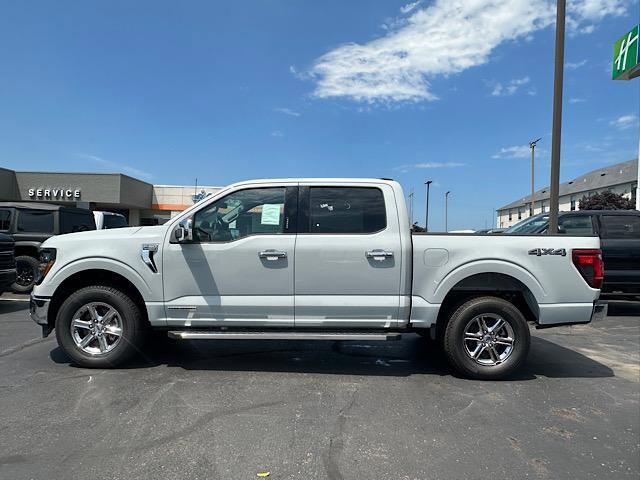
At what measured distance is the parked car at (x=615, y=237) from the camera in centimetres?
853

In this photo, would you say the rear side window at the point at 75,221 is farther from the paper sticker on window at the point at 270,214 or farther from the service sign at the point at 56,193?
the service sign at the point at 56,193

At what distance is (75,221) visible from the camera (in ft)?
36.8

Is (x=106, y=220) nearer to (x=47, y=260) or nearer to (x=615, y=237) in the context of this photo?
(x=47, y=260)

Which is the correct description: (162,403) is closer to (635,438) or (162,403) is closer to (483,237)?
(483,237)

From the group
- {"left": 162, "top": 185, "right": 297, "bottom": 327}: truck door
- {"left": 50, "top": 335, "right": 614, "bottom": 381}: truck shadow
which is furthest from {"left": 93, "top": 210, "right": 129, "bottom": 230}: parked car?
{"left": 162, "top": 185, "right": 297, "bottom": 327}: truck door

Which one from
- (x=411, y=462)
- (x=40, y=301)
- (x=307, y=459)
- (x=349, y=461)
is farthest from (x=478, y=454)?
(x=40, y=301)

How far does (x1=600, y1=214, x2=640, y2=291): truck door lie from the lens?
27.9 feet

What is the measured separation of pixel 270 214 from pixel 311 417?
2108mm

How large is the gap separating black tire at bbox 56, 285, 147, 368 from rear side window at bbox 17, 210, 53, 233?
6.94m

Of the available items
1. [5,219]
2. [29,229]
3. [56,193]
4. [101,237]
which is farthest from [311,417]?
[56,193]

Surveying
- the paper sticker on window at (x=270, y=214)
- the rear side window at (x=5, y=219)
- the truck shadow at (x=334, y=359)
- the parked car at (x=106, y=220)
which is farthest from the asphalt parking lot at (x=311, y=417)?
the parked car at (x=106, y=220)

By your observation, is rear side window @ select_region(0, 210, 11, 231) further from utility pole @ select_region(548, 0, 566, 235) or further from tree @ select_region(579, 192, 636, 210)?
tree @ select_region(579, 192, 636, 210)

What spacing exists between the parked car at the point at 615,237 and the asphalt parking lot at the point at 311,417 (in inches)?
134

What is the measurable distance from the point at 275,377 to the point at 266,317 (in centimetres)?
63
